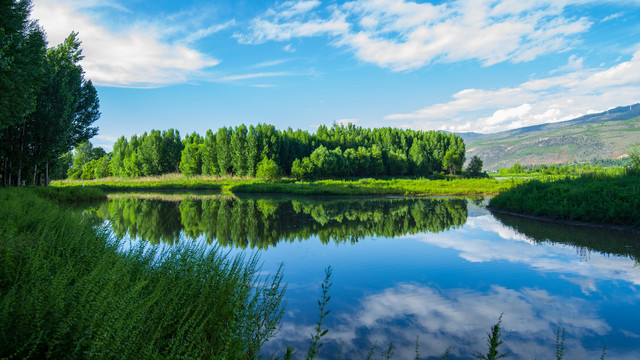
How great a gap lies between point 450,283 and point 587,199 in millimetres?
11914

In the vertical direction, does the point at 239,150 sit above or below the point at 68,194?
above

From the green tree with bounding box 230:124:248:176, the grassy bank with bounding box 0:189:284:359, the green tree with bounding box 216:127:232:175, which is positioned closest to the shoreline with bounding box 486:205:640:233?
the grassy bank with bounding box 0:189:284:359

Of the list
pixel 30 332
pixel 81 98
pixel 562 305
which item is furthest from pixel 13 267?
pixel 81 98

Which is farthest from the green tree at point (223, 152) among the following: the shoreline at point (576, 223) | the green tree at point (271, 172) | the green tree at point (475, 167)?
the green tree at point (475, 167)

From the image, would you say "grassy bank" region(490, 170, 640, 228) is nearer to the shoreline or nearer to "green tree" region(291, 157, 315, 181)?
the shoreline

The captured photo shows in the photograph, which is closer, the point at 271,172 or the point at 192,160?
the point at 271,172

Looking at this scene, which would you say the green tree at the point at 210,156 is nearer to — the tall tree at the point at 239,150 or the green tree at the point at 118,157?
the tall tree at the point at 239,150

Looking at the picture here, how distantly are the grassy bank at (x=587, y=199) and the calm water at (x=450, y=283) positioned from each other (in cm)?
112

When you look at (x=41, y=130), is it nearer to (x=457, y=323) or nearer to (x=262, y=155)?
(x=457, y=323)

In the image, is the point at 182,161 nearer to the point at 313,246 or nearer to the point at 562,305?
the point at 313,246

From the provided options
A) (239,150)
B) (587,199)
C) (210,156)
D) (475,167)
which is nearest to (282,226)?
(587,199)

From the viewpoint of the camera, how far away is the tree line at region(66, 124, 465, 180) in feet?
206

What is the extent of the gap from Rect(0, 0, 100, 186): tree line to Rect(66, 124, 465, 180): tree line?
27.1 metres

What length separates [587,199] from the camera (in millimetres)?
15281
